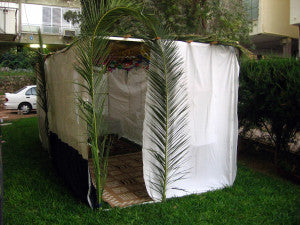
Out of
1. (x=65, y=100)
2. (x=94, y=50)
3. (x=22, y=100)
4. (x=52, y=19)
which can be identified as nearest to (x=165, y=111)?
(x=94, y=50)

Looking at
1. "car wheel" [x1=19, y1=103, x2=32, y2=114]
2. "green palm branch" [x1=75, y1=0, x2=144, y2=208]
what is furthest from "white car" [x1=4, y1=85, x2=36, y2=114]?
"green palm branch" [x1=75, y1=0, x2=144, y2=208]

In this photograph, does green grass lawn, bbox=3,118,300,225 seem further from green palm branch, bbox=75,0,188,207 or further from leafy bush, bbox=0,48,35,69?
leafy bush, bbox=0,48,35,69

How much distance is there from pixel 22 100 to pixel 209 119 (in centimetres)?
1203

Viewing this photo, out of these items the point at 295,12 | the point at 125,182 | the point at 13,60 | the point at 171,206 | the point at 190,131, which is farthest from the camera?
the point at 13,60

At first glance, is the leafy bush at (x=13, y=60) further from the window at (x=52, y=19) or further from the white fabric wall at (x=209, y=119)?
the white fabric wall at (x=209, y=119)

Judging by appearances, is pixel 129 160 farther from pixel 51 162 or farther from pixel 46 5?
pixel 46 5

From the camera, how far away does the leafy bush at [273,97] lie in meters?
4.73

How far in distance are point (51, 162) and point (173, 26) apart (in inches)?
202

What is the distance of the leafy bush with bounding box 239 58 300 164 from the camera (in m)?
4.73

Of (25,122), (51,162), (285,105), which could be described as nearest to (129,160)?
(51,162)

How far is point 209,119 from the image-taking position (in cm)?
438

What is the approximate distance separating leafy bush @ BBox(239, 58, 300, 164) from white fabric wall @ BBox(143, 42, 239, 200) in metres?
0.85

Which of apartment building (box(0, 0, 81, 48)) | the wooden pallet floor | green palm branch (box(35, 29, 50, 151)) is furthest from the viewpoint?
apartment building (box(0, 0, 81, 48))

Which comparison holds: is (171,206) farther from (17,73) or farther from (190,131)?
(17,73)
